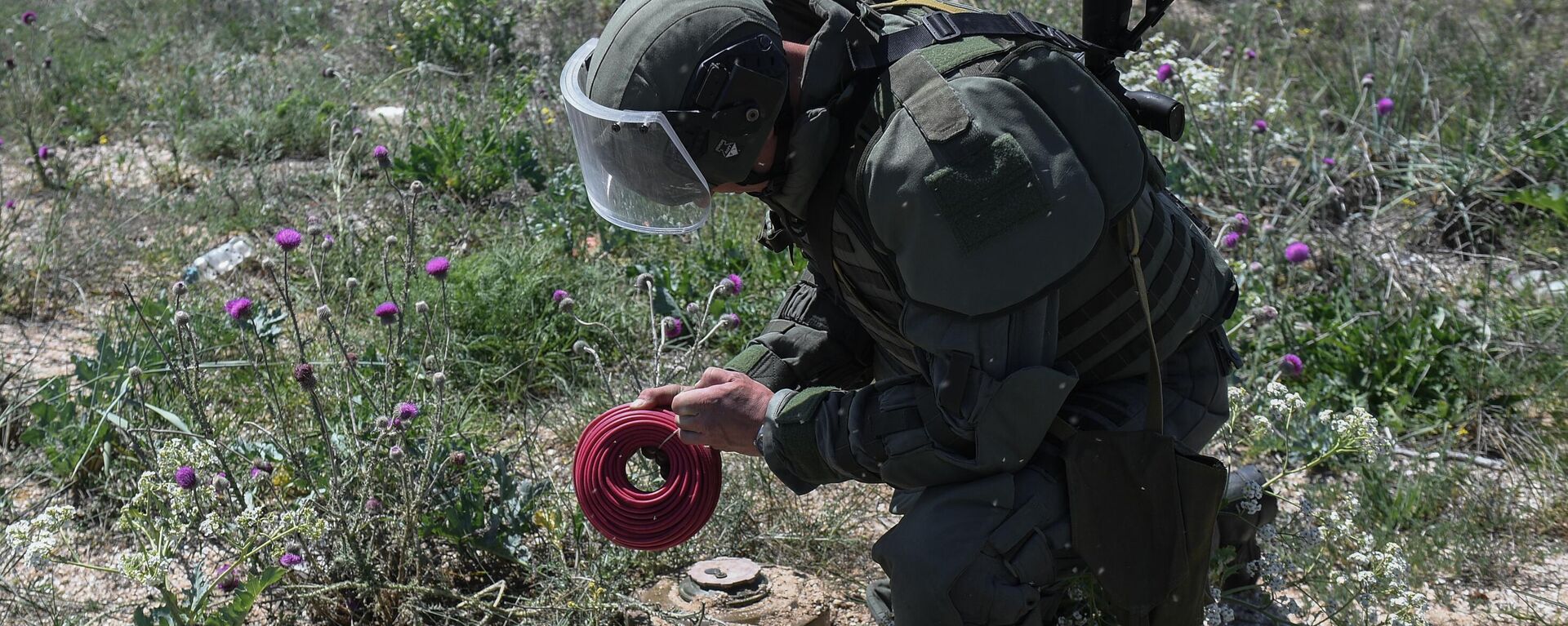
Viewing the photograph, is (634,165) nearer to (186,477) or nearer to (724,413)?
(724,413)

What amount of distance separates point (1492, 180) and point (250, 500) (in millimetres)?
4128

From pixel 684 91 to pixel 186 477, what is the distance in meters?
1.16

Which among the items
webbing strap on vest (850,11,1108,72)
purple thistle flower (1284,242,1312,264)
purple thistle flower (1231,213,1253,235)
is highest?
webbing strap on vest (850,11,1108,72)

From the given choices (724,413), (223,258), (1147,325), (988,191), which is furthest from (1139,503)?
(223,258)

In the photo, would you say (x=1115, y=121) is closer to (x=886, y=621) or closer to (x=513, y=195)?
(x=886, y=621)

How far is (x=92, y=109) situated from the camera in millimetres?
5824

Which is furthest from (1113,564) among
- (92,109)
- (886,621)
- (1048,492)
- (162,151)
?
(92,109)

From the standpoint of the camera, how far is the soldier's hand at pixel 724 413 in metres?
2.31

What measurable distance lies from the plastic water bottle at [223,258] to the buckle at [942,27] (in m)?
3.06

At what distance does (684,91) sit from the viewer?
203 cm

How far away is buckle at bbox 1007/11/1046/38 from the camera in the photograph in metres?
2.06

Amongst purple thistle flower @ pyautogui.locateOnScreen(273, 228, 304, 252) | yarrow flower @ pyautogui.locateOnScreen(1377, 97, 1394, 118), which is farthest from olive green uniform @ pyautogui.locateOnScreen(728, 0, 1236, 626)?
yarrow flower @ pyautogui.locateOnScreen(1377, 97, 1394, 118)

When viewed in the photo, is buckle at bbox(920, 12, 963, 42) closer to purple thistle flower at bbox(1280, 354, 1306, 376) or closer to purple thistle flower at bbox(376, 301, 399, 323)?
purple thistle flower at bbox(376, 301, 399, 323)

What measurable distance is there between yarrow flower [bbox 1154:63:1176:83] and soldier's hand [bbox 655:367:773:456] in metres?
2.27
